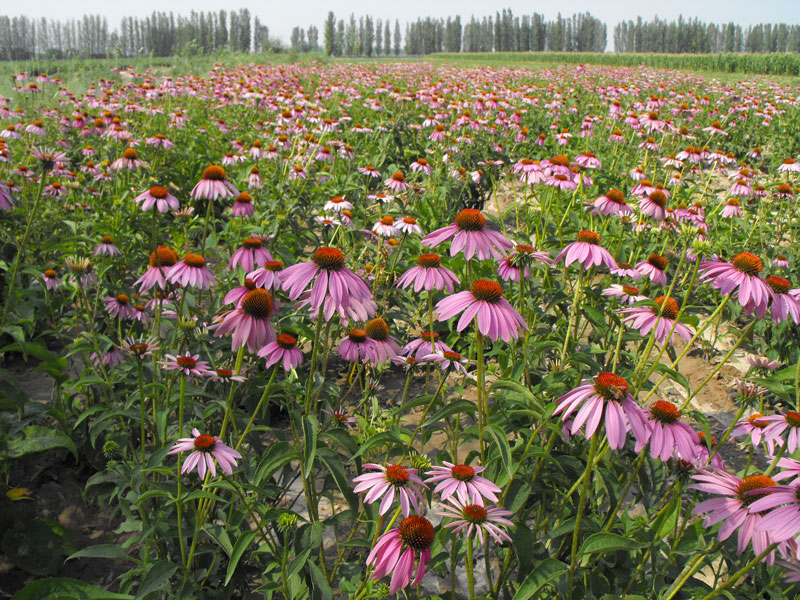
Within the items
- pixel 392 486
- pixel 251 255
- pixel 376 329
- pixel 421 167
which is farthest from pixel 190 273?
pixel 421 167

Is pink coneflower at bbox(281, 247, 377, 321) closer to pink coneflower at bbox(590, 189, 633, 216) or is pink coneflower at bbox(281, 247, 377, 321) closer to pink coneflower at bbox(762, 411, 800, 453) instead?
pink coneflower at bbox(762, 411, 800, 453)

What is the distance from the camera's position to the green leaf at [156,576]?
4.55 feet

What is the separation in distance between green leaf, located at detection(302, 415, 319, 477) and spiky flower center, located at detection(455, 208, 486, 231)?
2.26 ft

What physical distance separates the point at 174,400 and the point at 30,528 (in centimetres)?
61

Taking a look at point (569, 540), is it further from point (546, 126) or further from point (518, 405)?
point (546, 126)

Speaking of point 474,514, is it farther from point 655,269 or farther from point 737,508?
point 655,269

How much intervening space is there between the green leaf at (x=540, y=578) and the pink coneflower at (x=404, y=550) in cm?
29

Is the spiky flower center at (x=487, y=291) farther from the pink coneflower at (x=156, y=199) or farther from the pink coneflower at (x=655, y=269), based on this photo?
the pink coneflower at (x=156, y=199)

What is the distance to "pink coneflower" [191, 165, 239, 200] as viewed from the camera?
7.70 feet

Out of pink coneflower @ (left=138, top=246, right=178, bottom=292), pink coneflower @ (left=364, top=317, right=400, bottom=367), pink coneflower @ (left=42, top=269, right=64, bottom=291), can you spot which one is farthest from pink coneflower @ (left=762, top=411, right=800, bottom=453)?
pink coneflower @ (left=42, top=269, right=64, bottom=291)

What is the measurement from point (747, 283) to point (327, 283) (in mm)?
1203

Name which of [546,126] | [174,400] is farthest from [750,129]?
[174,400]

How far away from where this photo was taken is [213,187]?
2381mm

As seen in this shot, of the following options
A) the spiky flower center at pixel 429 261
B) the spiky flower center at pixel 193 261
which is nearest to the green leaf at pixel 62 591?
the spiky flower center at pixel 193 261
